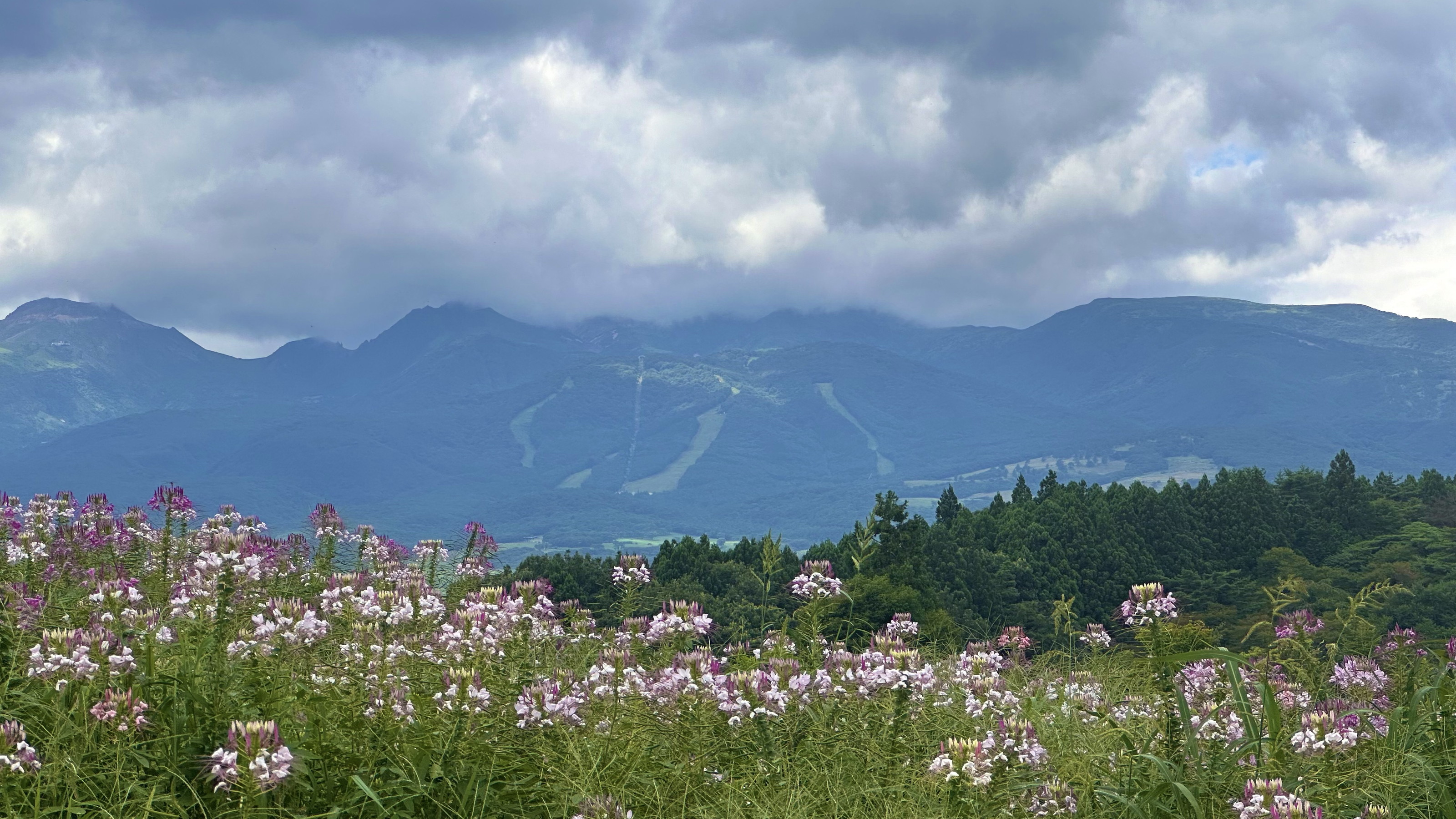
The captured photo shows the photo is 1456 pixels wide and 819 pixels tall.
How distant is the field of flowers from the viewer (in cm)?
575

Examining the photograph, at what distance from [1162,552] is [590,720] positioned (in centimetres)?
7113

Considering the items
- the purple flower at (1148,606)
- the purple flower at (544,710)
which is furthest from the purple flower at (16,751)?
the purple flower at (1148,606)

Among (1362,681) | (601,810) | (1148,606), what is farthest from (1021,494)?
(601,810)

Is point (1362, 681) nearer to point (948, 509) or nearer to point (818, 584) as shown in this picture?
point (818, 584)

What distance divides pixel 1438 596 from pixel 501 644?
64.7m

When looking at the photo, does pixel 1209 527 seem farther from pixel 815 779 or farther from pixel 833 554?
pixel 815 779

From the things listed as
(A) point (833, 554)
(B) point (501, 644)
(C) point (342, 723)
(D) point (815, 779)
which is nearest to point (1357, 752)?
(D) point (815, 779)

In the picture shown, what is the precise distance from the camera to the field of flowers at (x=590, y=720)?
226 inches

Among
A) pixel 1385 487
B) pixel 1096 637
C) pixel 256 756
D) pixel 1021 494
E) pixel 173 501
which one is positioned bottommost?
pixel 1021 494

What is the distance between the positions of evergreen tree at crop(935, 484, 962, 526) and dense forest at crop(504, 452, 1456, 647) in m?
0.16

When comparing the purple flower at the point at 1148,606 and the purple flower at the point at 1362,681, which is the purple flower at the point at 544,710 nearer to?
the purple flower at the point at 1148,606

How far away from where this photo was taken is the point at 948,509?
7750 centimetres

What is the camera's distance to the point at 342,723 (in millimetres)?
6285

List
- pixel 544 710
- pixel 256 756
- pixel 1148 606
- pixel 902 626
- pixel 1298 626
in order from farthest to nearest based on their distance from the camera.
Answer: pixel 902 626 < pixel 1298 626 < pixel 1148 606 < pixel 544 710 < pixel 256 756
